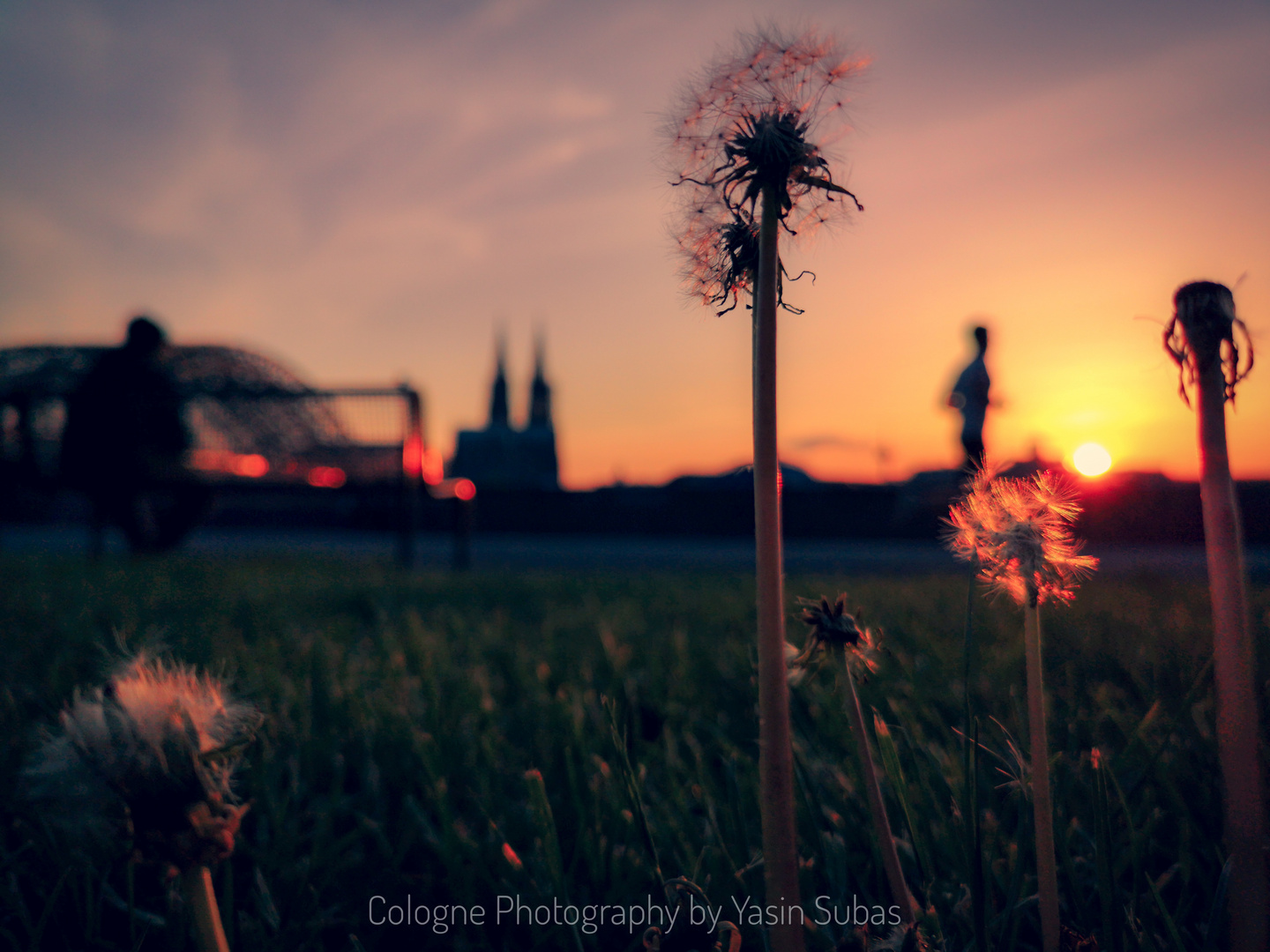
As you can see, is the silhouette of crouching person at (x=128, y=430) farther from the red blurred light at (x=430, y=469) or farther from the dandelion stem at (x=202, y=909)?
the dandelion stem at (x=202, y=909)

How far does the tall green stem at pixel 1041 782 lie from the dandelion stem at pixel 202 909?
51 centimetres

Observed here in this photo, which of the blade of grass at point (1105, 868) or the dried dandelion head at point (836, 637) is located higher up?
the dried dandelion head at point (836, 637)

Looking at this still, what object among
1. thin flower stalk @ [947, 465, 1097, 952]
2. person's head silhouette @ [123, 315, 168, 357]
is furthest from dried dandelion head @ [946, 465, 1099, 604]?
person's head silhouette @ [123, 315, 168, 357]

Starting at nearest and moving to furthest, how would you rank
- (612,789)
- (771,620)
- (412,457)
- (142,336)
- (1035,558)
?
(771,620)
(1035,558)
(612,789)
(412,457)
(142,336)

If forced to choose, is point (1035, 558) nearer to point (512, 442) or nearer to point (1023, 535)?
point (1023, 535)

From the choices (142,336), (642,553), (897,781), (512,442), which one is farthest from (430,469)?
(512,442)

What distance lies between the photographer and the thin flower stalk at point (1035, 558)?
18.6 inches

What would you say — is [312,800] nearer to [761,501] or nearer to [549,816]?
[549,816]

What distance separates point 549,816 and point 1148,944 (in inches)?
22.9

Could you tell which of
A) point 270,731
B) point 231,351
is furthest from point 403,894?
point 231,351

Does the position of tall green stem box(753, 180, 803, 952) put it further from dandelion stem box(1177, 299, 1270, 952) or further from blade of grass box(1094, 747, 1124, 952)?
blade of grass box(1094, 747, 1124, 952)

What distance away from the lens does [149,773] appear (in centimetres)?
42

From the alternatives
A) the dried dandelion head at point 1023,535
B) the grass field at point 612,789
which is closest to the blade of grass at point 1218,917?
the grass field at point 612,789

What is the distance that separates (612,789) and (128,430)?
22.3ft
